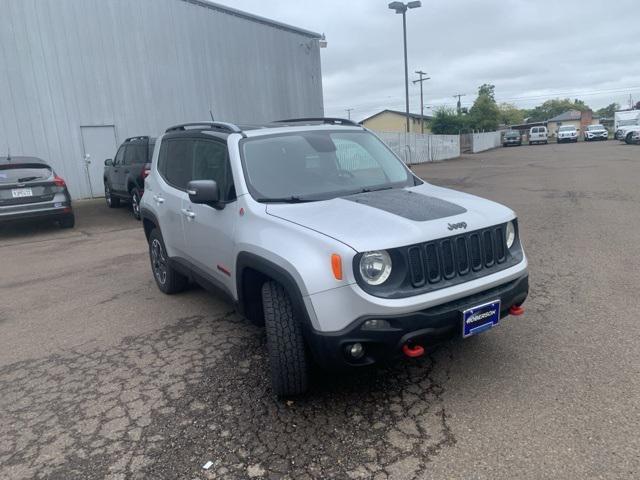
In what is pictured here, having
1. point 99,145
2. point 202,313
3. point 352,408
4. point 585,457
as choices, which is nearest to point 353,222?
point 352,408

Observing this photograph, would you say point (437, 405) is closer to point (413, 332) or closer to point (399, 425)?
point (399, 425)

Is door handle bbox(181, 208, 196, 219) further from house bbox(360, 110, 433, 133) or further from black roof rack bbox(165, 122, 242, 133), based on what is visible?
house bbox(360, 110, 433, 133)

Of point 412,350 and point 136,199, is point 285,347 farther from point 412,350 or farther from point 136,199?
point 136,199

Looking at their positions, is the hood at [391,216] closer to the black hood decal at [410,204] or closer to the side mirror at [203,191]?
the black hood decal at [410,204]

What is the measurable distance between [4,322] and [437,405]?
14.7ft

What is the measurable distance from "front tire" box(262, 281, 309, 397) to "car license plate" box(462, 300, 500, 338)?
1.00 meters

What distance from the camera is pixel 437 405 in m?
3.21

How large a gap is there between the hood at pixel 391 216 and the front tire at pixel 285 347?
0.55 m

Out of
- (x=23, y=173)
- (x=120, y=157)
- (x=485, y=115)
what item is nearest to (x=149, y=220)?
(x=23, y=173)

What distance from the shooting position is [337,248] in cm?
285

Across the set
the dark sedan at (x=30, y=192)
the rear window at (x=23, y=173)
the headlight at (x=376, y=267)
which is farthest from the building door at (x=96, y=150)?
the headlight at (x=376, y=267)

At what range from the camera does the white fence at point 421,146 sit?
25.8 metres

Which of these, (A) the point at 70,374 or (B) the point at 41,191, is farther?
(B) the point at 41,191

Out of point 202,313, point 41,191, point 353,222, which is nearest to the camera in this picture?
point 353,222
